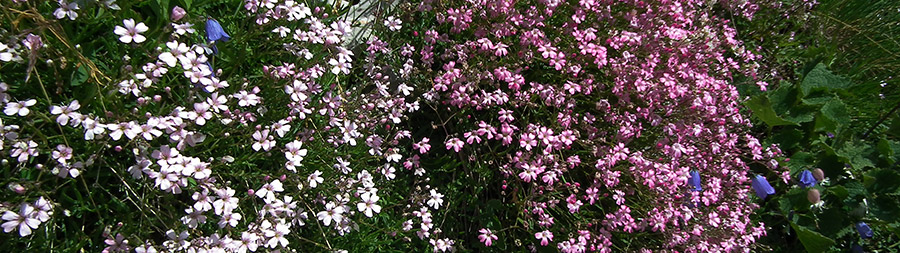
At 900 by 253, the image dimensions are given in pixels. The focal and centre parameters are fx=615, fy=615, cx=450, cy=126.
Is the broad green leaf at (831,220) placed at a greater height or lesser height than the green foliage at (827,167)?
lesser

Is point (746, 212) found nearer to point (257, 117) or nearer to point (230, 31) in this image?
point (257, 117)

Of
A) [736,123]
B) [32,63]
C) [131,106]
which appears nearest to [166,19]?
[131,106]

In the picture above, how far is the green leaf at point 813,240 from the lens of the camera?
309 cm

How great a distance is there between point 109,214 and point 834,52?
401cm

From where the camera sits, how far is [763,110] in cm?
321

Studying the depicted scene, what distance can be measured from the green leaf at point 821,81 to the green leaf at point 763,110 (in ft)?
1.26

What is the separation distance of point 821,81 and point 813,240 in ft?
3.09

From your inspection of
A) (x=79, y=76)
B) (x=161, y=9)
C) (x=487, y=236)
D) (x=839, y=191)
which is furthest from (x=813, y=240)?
(x=79, y=76)

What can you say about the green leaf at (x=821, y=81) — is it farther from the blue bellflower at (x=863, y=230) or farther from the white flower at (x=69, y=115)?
the white flower at (x=69, y=115)

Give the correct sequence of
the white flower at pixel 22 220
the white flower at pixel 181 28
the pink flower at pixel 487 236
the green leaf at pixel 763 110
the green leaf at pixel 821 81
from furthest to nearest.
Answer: the green leaf at pixel 821 81, the green leaf at pixel 763 110, the pink flower at pixel 487 236, the white flower at pixel 181 28, the white flower at pixel 22 220

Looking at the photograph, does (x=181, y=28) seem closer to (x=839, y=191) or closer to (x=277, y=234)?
(x=277, y=234)

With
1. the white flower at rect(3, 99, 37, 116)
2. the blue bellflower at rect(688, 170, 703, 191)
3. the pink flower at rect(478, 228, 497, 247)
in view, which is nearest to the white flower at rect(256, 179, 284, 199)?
the white flower at rect(3, 99, 37, 116)

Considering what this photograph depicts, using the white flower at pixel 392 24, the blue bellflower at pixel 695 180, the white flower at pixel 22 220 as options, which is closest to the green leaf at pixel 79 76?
the white flower at pixel 22 220

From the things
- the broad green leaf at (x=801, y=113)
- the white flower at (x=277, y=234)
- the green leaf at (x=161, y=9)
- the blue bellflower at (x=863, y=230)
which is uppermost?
the broad green leaf at (x=801, y=113)
